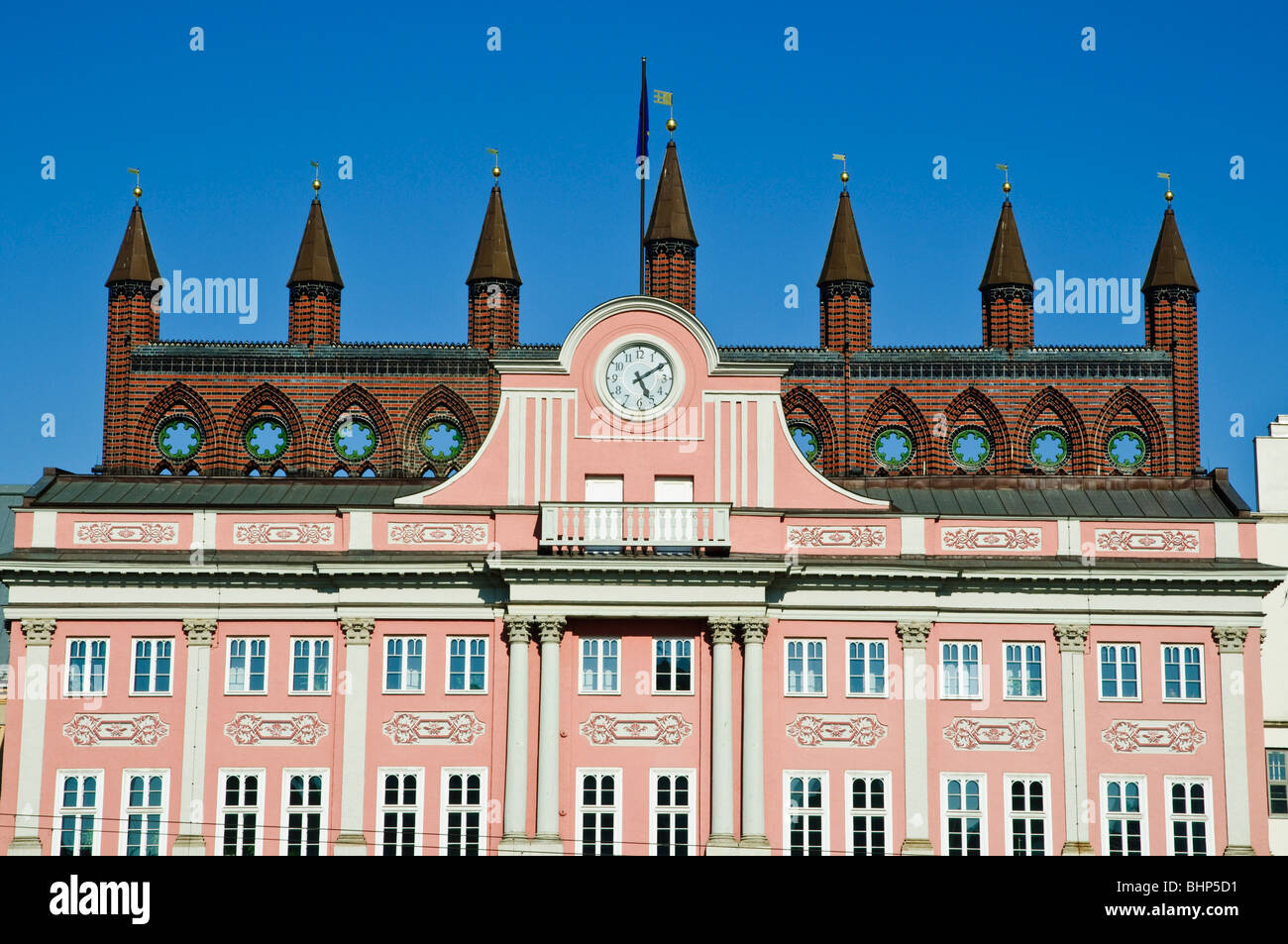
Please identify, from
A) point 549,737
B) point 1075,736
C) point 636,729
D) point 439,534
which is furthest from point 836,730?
point 439,534

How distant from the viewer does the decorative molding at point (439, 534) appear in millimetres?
55031

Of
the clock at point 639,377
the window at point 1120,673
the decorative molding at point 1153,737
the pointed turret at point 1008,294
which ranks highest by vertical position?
A: the pointed turret at point 1008,294

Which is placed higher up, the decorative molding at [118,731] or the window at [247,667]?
the window at [247,667]

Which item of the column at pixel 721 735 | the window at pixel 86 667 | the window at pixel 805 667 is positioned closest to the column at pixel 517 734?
the column at pixel 721 735

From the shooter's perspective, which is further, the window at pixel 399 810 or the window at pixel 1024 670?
the window at pixel 1024 670

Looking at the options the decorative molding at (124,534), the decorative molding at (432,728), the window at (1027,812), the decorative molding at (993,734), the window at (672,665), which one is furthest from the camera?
the decorative molding at (124,534)

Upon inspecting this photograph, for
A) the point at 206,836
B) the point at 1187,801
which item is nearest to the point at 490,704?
the point at 206,836

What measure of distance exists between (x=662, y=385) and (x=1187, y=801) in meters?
17.8

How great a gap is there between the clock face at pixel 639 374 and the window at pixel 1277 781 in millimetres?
21271

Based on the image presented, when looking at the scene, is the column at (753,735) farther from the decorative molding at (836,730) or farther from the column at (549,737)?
the column at (549,737)

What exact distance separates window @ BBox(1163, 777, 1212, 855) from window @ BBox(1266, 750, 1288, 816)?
661cm

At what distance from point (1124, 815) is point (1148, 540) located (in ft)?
24.7
